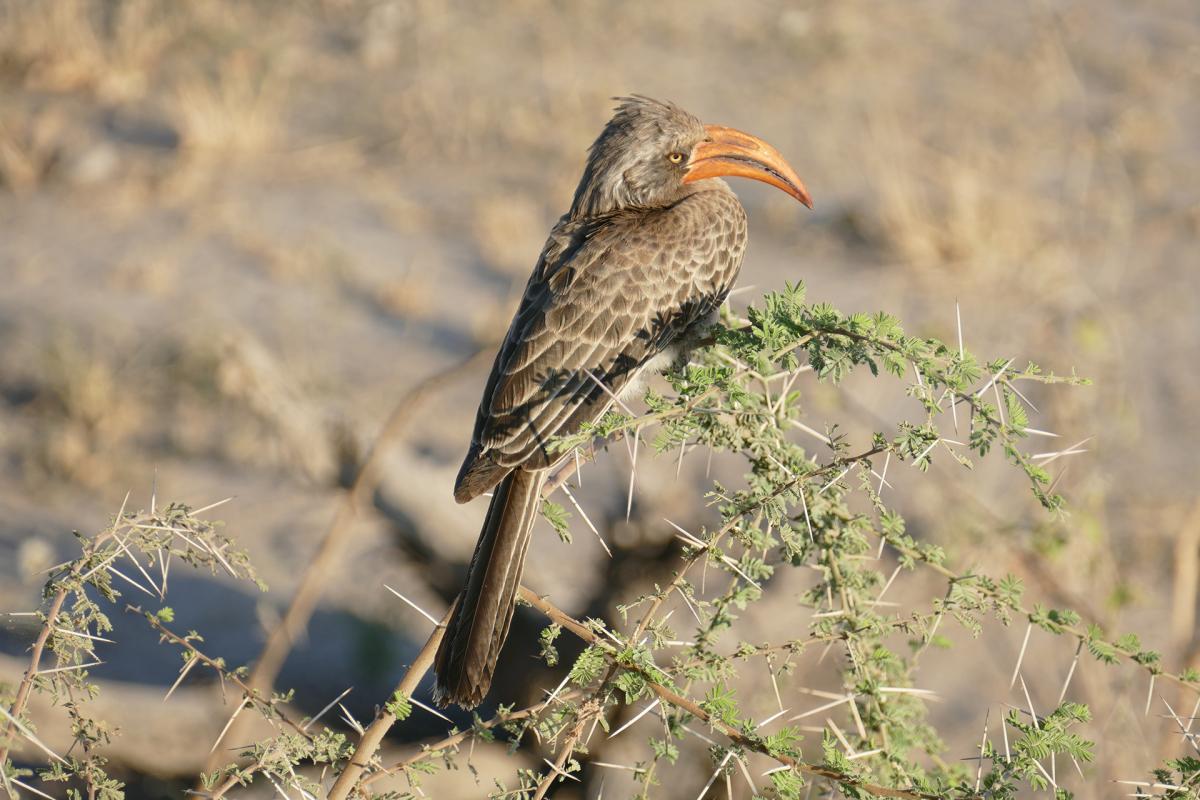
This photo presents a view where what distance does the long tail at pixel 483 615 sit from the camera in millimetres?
2592

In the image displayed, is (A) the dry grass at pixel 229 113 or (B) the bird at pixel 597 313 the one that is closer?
(B) the bird at pixel 597 313

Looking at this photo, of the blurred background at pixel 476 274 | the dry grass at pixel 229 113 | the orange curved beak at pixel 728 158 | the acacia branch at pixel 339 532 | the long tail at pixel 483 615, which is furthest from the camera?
the dry grass at pixel 229 113

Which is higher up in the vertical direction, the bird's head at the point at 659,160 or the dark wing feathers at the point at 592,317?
the bird's head at the point at 659,160

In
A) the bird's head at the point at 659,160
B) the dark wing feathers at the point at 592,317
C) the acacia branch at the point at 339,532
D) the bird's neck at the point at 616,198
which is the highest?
the bird's head at the point at 659,160

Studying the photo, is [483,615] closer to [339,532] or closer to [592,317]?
[339,532]

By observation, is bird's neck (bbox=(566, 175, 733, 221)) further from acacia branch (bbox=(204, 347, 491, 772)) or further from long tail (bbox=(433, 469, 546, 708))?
long tail (bbox=(433, 469, 546, 708))

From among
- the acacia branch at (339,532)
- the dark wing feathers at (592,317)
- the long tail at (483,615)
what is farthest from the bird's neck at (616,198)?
the long tail at (483,615)

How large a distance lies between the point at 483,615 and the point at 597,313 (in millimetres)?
1066

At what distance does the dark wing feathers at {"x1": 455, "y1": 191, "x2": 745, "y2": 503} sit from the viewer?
10.2 feet

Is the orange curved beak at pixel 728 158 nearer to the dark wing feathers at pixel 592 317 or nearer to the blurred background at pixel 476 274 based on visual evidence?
the dark wing feathers at pixel 592 317

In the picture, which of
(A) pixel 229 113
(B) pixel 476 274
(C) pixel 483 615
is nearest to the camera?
(C) pixel 483 615

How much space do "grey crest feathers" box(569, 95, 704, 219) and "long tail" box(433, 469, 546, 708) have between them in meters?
1.50

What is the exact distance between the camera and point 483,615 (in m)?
2.63

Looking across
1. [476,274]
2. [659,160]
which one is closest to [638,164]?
[659,160]
